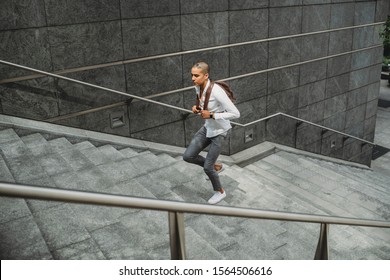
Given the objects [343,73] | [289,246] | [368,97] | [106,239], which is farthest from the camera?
[368,97]

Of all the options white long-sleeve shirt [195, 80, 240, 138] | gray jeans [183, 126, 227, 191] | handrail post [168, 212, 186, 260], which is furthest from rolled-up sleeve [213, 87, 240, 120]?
handrail post [168, 212, 186, 260]

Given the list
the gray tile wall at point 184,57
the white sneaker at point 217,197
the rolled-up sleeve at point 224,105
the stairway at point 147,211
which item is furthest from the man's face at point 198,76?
the gray tile wall at point 184,57

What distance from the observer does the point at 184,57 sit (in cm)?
761

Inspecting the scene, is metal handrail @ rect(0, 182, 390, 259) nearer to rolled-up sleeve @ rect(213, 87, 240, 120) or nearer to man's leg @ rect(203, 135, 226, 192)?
rolled-up sleeve @ rect(213, 87, 240, 120)

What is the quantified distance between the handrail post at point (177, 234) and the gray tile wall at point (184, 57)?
4.56 metres

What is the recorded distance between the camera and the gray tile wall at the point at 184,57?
6102 mm

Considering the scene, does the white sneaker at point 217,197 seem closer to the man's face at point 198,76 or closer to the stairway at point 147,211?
the stairway at point 147,211

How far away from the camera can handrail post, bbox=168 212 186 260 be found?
7.93 feet

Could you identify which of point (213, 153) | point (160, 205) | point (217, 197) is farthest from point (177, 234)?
point (217, 197)

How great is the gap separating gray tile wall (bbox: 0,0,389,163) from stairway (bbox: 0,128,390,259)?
79 centimetres

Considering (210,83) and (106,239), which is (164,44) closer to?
(210,83)
